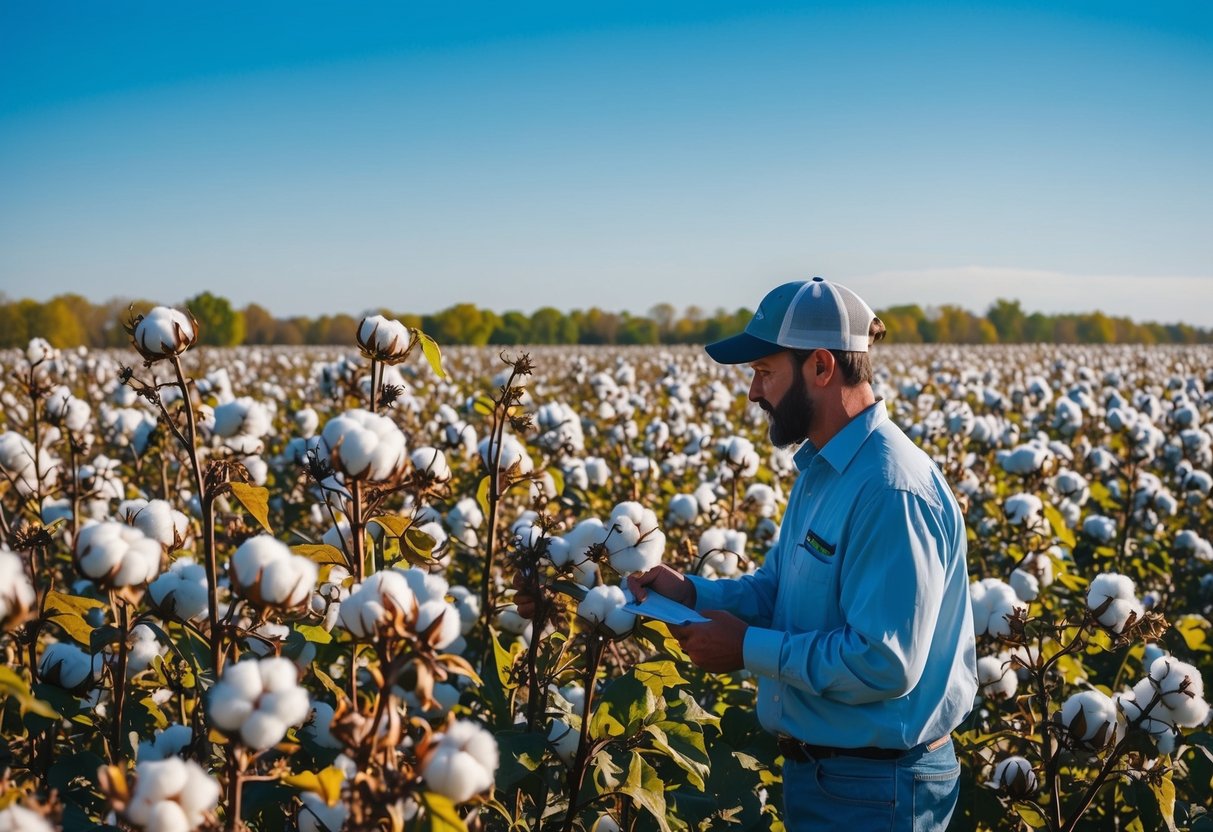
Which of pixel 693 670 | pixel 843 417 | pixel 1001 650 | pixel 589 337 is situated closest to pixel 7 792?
pixel 843 417

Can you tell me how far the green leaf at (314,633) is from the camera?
198 centimetres

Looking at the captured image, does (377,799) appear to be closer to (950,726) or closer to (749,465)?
(950,726)

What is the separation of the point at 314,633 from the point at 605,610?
67cm

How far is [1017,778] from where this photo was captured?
256 centimetres

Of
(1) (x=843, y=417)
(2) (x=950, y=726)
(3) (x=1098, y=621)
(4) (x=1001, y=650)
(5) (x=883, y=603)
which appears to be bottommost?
(4) (x=1001, y=650)

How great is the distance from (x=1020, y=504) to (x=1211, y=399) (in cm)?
1177

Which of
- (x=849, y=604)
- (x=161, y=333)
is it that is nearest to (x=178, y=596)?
(x=161, y=333)

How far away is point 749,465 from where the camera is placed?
4633 millimetres

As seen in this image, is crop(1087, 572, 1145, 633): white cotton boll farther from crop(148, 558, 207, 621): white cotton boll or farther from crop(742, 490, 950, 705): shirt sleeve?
crop(148, 558, 207, 621): white cotton boll

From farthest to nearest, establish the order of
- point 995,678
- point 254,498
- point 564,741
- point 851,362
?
1. point 995,678
2. point 851,362
3. point 564,741
4. point 254,498

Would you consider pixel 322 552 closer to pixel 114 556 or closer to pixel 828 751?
pixel 114 556

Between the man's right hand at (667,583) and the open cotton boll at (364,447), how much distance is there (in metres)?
1.01

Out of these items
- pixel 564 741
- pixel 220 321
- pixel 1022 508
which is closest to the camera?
pixel 564 741

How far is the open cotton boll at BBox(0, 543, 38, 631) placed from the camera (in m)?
1.09
